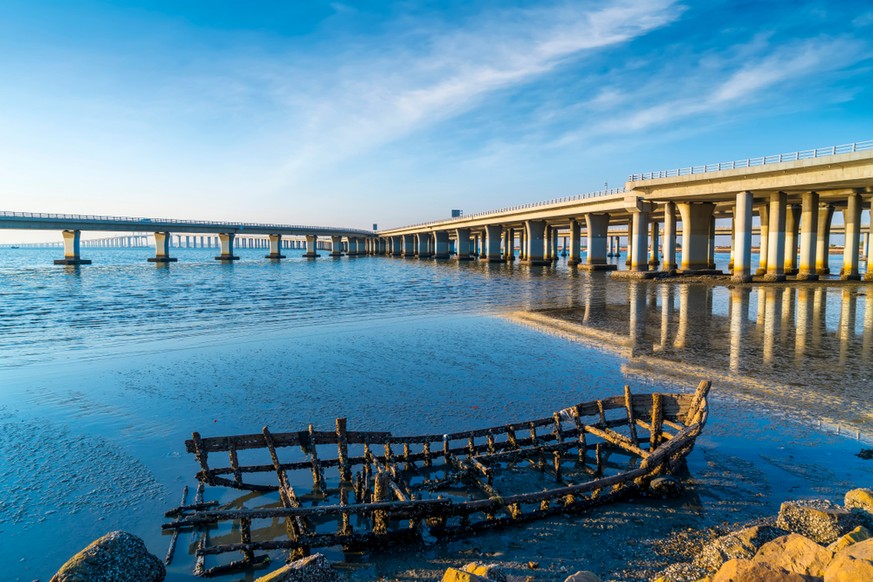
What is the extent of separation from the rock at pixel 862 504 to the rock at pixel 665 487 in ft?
8.04

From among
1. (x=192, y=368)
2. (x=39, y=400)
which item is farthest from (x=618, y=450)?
(x=39, y=400)

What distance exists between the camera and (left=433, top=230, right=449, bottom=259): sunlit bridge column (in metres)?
154

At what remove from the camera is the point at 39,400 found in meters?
15.3

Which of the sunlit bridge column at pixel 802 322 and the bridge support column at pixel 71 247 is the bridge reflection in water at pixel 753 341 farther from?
the bridge support column at pixel 71 247

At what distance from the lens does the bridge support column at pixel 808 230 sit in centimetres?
5156

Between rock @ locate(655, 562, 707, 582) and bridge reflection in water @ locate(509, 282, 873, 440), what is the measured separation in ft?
26.8

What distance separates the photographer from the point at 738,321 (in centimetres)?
2914

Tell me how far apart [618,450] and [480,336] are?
45.4 ft

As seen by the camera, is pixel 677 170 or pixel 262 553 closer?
pixel 262 553

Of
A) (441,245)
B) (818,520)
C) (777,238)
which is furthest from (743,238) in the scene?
(441,245)

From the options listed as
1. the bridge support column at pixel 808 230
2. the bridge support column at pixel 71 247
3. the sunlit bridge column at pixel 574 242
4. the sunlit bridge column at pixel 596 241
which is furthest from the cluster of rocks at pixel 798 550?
the bridge support column at pixel 71 247

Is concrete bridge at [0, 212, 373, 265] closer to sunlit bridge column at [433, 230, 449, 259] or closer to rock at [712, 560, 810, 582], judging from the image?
sunlit bridge column at [433, 230, 449, 259]

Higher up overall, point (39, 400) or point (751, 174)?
point (751, 174)

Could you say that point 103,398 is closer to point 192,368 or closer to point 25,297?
point 192,368
